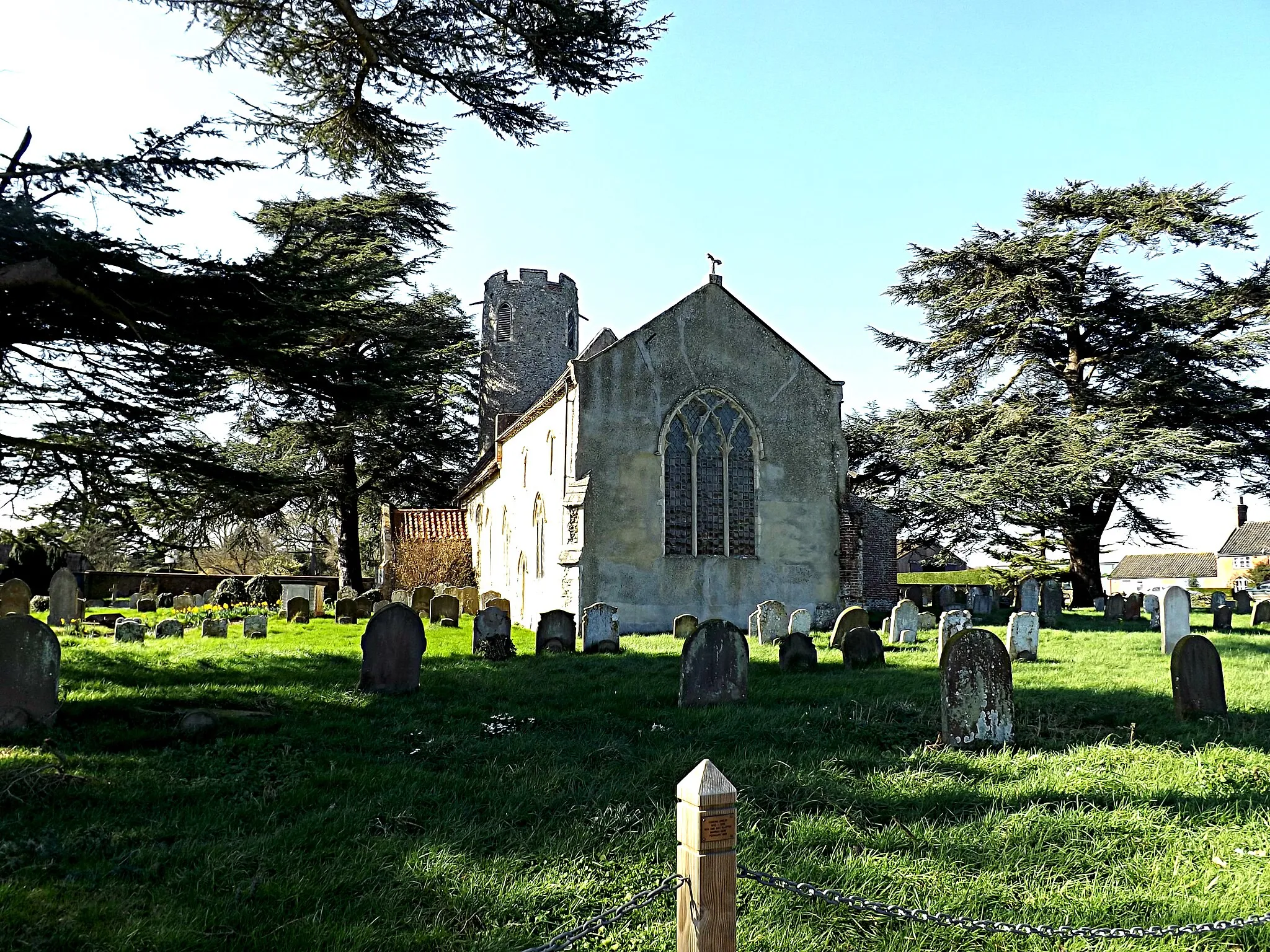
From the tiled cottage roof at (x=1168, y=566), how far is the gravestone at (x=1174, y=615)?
62.5 m

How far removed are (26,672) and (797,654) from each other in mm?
8550

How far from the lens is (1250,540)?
55938mm

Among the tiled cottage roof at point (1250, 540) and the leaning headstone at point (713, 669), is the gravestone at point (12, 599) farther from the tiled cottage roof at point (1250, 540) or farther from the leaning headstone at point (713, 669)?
the tiled cottage roof at point (1250, 540)

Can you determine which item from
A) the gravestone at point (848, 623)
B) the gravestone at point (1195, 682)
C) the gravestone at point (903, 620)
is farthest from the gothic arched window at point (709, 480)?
the gravestone at point (1195, 682)

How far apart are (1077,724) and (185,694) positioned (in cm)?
903

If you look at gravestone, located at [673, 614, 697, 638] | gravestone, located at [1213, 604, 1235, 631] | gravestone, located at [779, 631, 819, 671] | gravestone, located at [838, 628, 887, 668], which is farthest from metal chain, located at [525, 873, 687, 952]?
gravestone, located at [1213, 604, 1235, 631]

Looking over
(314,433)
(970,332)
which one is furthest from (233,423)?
(970,332)

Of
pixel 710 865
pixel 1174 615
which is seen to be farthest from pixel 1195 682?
pixel 710 865

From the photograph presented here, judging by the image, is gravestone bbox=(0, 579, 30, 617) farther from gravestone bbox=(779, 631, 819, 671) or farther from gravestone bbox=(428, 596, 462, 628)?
gravestone bbox=(779, 631, 819, 671)

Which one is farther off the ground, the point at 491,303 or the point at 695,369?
the point at 491,303

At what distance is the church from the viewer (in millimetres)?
17844

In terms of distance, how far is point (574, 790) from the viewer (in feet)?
19.0

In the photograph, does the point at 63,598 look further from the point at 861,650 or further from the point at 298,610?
the point at 861,650

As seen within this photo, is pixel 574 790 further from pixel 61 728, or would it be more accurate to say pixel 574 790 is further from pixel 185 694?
pixel 185 694
